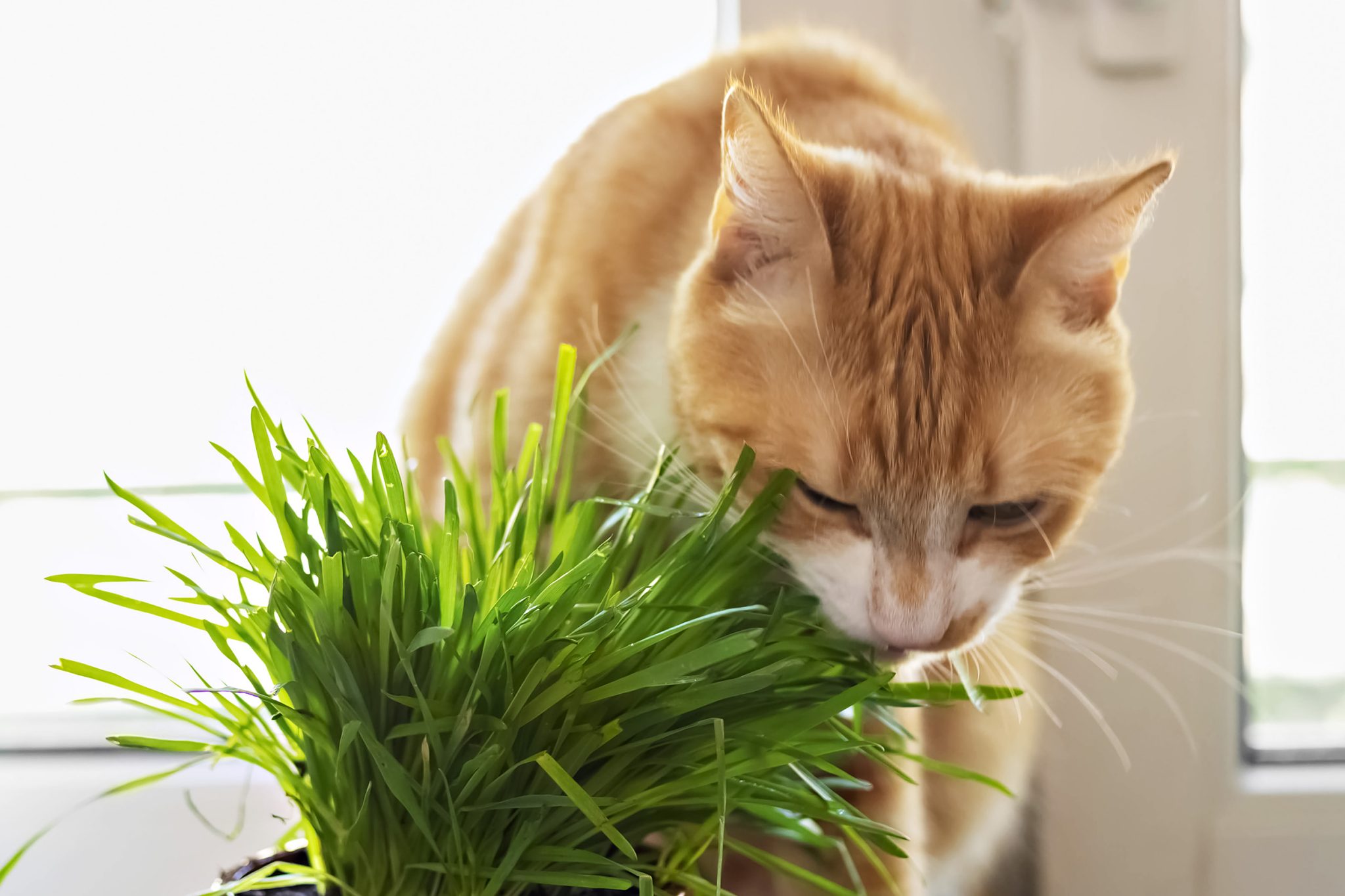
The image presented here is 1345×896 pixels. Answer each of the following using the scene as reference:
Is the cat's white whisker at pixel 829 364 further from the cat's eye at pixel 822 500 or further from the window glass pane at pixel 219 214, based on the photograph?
the window glass pane at pixel 219 214

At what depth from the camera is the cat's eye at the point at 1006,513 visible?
27.1 inches

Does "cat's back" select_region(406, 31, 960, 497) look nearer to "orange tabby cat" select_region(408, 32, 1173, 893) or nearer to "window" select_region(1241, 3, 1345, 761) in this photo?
"orange tabby cat" select_region(408, 32, 1173, 893)

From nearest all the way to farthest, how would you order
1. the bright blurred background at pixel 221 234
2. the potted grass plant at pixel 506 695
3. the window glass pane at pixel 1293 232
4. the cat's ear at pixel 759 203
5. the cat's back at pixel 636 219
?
the potted grass plant at pixel 506 695 → the cat's ear at pixel 759 203 → the cat's back at pixel 636 219 → the window glass pane at pixel 1293 232 → the bright blurred background at pixel 221 234

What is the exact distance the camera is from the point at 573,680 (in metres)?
0.49

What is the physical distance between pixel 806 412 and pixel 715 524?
0.14 meters

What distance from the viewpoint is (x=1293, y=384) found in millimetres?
1084

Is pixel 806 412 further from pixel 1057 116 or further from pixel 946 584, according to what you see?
pixel 1057 116

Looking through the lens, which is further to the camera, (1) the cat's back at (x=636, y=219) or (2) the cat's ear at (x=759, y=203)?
(1) the cat's back at (x=636, y=219)

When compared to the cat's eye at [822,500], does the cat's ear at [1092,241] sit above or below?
above

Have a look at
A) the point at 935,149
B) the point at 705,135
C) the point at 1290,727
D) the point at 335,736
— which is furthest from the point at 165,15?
the point at 1290,727

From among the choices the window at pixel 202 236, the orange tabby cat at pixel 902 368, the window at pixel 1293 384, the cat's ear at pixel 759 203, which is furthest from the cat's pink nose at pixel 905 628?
the window at pixel 202 236

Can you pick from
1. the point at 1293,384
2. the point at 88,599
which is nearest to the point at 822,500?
the point at 1293,384

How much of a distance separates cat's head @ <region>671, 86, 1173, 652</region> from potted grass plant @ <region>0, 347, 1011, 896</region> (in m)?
0.10

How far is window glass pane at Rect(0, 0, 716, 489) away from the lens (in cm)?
119
